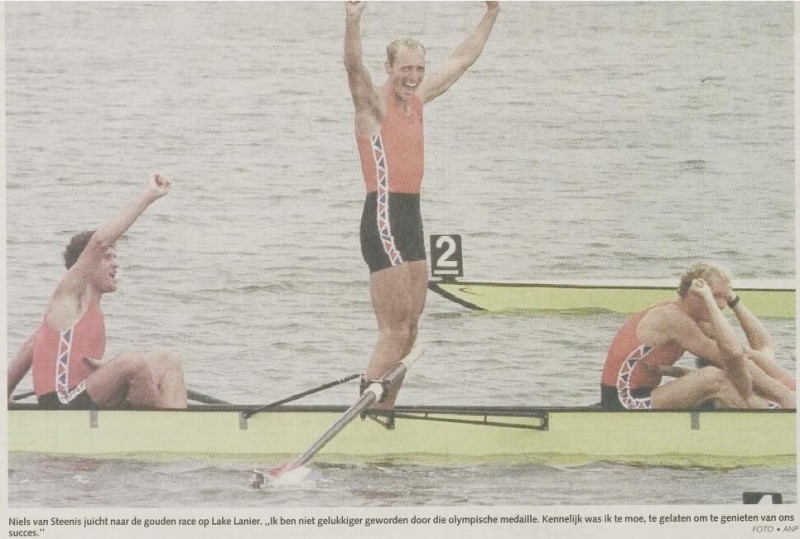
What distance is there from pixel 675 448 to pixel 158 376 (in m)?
1.25

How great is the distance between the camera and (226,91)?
2953 mm

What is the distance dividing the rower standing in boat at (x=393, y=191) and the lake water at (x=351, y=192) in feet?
0.11

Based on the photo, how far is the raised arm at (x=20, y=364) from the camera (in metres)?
2.88

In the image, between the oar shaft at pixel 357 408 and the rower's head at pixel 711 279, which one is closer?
the oar shaft at pixel 357 408

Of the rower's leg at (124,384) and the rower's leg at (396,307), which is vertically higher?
the rower's leg at (396,307)

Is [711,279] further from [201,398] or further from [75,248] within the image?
[75,248]

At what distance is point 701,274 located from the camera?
9.75 feet

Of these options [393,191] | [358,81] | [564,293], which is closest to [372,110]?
[358,81]

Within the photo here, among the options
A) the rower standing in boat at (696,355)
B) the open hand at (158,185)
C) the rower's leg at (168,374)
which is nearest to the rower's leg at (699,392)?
the rower standing in boat at (696,355)

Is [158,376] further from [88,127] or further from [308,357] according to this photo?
[88,127]

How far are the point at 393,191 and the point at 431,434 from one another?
587 millimetres

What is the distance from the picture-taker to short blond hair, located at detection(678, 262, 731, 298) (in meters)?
2.97

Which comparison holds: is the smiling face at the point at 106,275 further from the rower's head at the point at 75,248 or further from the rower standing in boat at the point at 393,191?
the rower standing in boat at the point at 393,191

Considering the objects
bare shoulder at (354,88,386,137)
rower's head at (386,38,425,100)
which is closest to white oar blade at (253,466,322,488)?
bare shoulder at (354,88,386,137)
